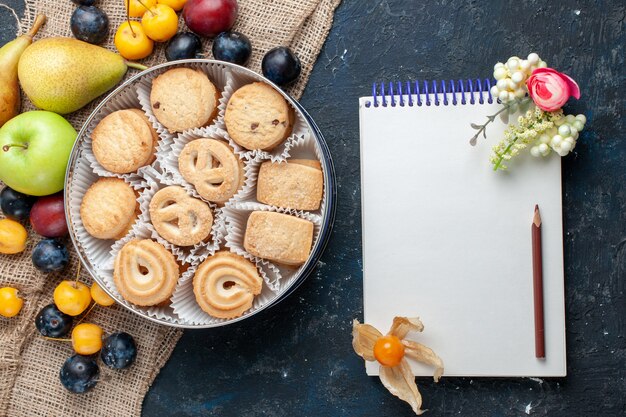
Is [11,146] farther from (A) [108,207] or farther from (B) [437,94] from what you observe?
(B) [437,94]

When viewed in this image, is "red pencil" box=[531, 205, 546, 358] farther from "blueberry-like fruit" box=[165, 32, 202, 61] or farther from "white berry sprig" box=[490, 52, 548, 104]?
"blueberry-like fruit" box=[165, 32, 202, 61]

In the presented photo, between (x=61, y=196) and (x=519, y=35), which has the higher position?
(x=519, y=35)

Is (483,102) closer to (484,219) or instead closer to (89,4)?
(484,219)

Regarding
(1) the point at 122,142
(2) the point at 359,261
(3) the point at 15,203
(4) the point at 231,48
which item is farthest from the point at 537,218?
(3) the point at 15,203

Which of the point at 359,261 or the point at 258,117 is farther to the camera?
the point at 359,261

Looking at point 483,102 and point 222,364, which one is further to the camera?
point 222,364

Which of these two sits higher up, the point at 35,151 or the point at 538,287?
the point at 35,151

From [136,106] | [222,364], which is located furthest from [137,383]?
[136,106]
